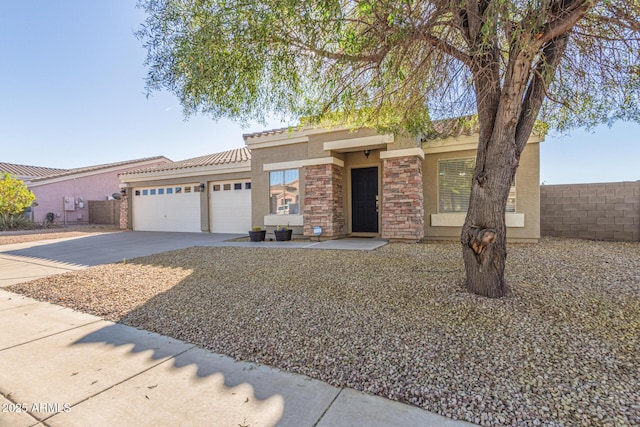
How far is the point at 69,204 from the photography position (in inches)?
853

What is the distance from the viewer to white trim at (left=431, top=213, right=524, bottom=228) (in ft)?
30.3

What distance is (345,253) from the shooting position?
26.0 feet

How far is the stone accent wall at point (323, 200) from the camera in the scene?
10.3 m

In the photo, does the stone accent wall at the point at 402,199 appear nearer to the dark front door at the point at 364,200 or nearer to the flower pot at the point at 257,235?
the dark front door at the point at 364,200

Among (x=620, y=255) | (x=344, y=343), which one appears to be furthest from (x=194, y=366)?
(x=620, y=255)

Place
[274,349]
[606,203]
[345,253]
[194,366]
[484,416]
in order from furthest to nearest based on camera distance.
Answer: [606,203]
[345,253]
[274,349]
[194,366]
[484,416]

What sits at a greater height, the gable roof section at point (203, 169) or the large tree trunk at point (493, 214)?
the gable roof section at point (203, 169)

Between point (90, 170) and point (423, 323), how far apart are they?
27.2 metres

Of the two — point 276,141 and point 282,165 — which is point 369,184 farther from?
point 276,141

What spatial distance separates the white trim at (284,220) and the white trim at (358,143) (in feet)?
9.29

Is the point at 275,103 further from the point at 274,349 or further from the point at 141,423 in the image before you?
the point at 141,423

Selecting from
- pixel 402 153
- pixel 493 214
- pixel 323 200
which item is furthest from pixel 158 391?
pixel 402 153

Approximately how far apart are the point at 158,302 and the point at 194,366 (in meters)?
2.25

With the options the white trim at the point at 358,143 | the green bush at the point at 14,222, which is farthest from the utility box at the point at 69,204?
the white trim at the point at 358,143
